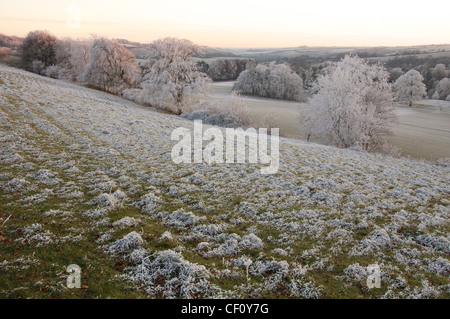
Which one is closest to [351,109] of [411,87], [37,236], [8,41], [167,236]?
[167,236]

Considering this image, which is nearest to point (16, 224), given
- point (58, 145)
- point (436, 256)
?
point (58, 145)

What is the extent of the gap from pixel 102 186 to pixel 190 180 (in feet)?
13.8

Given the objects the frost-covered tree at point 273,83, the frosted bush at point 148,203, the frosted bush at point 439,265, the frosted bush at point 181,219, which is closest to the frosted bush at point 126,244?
the frosted bush at point 181,219

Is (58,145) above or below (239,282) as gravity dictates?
above

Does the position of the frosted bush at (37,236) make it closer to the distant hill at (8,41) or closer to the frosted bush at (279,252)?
the frosted bush at (279,252)

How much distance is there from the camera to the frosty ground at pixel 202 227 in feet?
21.0

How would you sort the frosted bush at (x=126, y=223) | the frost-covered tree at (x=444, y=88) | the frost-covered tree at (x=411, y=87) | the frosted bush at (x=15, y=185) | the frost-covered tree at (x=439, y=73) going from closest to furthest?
the frosted bush at (x=126, y=223) < the frosted bush at (x=15, y=185) < the frost-covered tree at (x=411, y=87) < the frost-covered tree at (x=444, y=88) < the frost-covered tree at (x=439, y=73)

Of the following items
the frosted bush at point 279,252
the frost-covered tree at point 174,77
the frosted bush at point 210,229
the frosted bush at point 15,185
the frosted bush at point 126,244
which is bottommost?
the frosted bush at point 279,252

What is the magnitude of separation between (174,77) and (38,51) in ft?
197

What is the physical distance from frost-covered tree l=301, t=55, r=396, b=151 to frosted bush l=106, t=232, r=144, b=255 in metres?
34.0

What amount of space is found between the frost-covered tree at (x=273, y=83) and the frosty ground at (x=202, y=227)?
75145mm
